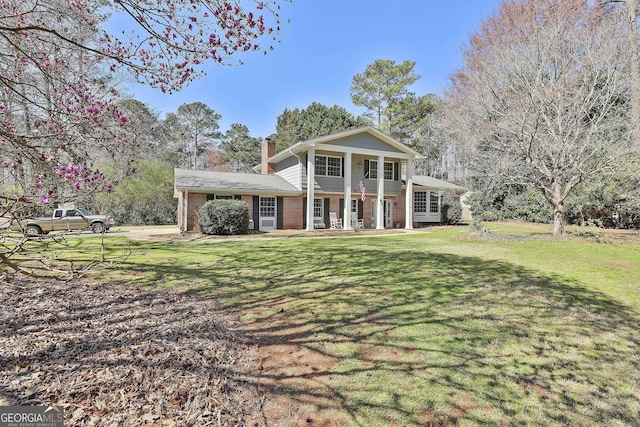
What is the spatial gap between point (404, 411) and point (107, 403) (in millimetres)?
2469

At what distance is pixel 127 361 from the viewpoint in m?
3.08

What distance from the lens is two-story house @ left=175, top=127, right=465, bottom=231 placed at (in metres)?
18.3

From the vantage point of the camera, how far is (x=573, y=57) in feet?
39.8

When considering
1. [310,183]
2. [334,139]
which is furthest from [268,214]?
[334,139]

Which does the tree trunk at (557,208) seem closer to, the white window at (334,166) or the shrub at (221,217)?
the white window at (334,166)

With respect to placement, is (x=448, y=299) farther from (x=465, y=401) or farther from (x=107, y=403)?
(x=107, y=403)

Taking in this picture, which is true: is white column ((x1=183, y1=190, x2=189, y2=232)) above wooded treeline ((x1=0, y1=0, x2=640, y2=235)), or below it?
below

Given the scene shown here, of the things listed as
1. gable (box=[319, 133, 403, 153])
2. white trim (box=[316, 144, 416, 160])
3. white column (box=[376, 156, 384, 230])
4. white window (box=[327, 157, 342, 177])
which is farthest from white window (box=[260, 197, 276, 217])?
white column (box=[376, 156, 384, 230])

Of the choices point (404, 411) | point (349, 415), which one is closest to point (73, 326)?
point (349, 415)

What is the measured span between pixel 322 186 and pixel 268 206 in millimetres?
3764

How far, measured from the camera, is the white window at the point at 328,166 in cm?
2038

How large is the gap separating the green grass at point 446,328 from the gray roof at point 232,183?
9.26 metres

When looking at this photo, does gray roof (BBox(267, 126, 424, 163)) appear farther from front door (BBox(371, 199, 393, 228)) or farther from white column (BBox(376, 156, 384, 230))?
front door (BBox(371, 199, 393, 228))

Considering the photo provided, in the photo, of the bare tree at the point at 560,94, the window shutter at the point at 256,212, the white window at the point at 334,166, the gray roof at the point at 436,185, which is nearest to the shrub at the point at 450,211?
the gray roof at the point at 436,185
